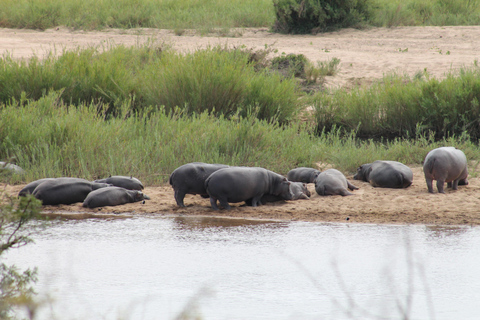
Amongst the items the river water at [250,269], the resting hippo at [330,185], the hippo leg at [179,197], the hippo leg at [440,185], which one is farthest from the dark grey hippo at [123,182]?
the hippo leg at [440,185]

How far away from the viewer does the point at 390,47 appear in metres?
16.2

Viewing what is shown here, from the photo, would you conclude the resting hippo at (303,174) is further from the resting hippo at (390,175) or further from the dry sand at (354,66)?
the resting hippo at (390,175)

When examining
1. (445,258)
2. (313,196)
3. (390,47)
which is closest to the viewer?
(445,258)

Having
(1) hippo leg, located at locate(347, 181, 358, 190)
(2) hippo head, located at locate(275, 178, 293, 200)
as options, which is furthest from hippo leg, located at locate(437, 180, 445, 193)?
(2) hippo head, located at locate(275, 178, 293, 200)

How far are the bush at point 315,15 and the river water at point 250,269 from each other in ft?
46.3

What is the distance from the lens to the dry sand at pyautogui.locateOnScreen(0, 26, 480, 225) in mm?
6180

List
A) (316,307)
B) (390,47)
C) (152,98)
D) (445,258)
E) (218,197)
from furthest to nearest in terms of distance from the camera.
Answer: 1. (390,47)
2. (152,98)
3. (218,197)
4. (445,258)
5. (316,307)

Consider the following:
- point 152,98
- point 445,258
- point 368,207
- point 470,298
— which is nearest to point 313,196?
point 368,207

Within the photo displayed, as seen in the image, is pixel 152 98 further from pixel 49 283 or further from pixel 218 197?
pixel 49 283

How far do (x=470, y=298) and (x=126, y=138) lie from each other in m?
5.55

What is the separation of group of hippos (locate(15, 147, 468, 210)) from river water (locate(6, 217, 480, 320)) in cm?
43

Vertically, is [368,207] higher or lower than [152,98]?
lower

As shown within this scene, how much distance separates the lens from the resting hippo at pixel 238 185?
6078 mm

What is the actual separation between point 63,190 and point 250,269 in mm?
2952
